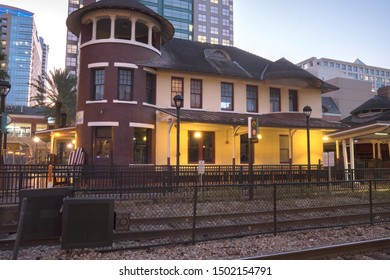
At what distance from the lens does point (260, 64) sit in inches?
1062

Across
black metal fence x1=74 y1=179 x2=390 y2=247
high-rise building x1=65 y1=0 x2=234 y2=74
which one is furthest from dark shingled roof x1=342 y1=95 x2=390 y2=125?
high-rise building x1=65 y1=0 x2=234 y2=74

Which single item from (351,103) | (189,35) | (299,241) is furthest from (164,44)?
(189,35)

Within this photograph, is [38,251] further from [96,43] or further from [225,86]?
[225,86]

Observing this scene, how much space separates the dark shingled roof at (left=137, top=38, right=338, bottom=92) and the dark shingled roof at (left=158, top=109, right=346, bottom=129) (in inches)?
113

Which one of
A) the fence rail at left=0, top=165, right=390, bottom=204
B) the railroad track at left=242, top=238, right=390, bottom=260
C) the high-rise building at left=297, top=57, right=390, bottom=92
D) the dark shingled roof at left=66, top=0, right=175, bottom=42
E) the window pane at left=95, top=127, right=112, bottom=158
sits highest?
the high-rise building at left=297, top=57, right=390, bottom=92

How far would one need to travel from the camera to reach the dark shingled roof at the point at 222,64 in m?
21.8

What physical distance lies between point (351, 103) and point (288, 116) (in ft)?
172

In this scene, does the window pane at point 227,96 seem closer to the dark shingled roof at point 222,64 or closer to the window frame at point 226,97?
the window frame at point 226,97

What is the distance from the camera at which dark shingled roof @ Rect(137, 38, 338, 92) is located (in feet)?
71.6

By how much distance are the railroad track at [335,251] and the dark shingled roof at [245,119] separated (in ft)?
42.9

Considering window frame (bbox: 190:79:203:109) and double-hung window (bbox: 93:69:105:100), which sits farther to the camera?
window frame (bbox: 190:79:203:109)

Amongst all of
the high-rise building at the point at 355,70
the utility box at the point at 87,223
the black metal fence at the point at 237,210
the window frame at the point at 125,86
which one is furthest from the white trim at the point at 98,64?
the high-rise building at the point at 355,70

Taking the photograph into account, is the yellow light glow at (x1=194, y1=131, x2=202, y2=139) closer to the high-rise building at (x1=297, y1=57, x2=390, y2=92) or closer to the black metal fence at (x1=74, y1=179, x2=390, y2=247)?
the black metal fence at (x1=74, y1=179, x2=390, y2=247)

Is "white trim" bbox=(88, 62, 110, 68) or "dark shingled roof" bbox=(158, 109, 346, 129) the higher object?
"white trim" bbox=(88, 62, 110, 68)
